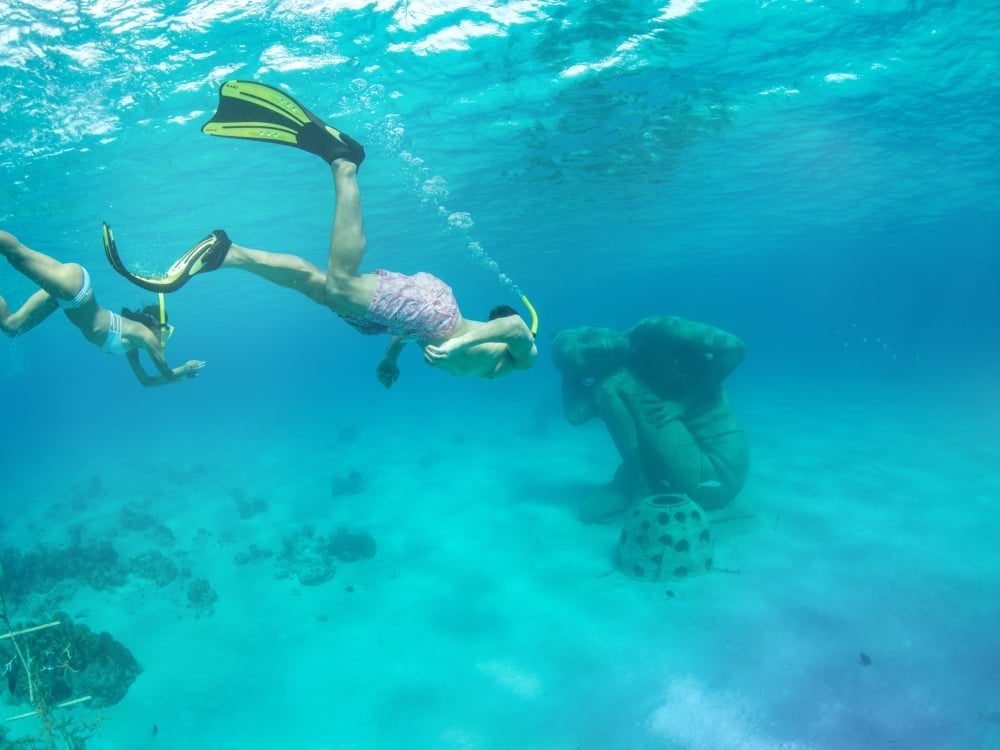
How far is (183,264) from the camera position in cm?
468

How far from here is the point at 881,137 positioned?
19.2m

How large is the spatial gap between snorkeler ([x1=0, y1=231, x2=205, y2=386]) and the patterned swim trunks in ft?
9.23

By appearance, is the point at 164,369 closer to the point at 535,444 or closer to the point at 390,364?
the point at 390,364

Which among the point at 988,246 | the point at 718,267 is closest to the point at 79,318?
the point at 718,267

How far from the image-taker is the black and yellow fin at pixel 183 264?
4.51 m

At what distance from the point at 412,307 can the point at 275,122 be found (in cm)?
216

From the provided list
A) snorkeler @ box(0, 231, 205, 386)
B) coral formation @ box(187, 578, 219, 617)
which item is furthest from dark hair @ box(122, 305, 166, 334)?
coral formation @ box(187, 578, 219, 617)

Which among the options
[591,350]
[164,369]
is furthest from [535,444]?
[164,369]

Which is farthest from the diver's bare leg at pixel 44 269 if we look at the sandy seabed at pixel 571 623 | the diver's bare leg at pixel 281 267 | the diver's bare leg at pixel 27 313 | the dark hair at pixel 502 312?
the sandy seabed at pixel 571 623

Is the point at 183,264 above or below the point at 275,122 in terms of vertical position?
below

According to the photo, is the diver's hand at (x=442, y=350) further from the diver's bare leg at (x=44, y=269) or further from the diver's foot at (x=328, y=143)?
the diver's bare leg at (x=44, y=269)

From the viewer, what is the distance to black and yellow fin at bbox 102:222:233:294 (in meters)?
4.51

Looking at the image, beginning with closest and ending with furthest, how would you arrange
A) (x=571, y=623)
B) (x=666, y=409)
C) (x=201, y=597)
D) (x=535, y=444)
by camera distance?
(x=571, y=623)
(x=201, y=597)
(x=666, y=409)
(x=535, y=444)

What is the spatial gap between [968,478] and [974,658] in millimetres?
10057
